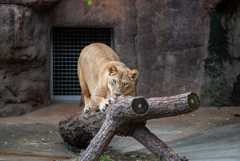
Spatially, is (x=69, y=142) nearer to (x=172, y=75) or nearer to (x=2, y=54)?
(x=2, y=54)

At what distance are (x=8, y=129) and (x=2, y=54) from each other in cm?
196

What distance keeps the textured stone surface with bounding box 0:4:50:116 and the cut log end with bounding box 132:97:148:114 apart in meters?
4.98

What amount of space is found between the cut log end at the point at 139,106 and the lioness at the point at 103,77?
27.6 inches

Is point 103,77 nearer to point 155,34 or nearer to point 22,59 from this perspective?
point 22,59

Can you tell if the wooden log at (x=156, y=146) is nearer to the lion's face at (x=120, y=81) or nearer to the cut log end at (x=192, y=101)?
the lion's face at (x=120, y=81)

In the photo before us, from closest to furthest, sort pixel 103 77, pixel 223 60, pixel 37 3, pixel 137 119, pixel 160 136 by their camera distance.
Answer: pixel 137 119 → pixel 103 77 → pixel 160 136 → pixel 37 3 → pixel 223 60

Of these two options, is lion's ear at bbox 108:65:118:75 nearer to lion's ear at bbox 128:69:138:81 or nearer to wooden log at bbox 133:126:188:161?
lion's ear at bbox 128:69:138:81

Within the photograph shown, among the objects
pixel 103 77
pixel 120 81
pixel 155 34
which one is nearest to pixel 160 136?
pixel 103 77

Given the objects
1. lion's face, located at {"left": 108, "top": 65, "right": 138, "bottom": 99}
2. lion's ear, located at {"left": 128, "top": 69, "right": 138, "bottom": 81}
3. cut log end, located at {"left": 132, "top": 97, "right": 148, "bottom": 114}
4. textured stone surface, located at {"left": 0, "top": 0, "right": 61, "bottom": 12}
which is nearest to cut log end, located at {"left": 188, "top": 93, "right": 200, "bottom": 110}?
cut log end, located at {"left": 132, "top": 97, "right": 148, "bottom": 114}

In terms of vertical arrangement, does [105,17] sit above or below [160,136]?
above

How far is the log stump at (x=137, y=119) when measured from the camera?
3.67m

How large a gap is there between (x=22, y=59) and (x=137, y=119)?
5034mm

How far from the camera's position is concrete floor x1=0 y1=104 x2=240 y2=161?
5.06 metres

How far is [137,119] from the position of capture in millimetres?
4062
